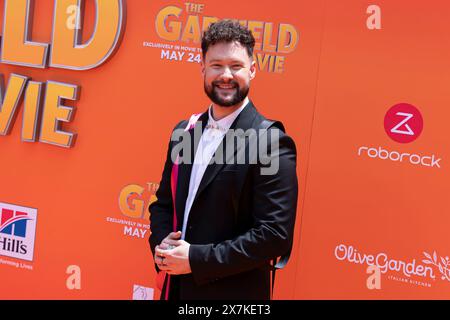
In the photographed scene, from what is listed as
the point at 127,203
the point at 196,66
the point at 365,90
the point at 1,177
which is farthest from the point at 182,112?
the point at 1,177

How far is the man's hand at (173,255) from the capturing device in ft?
6.91

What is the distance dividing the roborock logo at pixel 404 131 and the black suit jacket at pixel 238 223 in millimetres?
908

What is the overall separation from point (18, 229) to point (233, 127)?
2.06 m

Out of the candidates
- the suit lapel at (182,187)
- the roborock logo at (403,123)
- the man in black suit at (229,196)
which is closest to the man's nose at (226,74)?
the man in black suit at (229,196)

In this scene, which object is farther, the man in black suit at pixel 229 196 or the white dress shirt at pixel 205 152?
the white dress shirt at pixel 205 152

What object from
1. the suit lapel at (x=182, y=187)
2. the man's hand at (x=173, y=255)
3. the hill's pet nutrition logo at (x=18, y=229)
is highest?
the suit lapel at (x=182, y=187)

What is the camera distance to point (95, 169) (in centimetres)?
354

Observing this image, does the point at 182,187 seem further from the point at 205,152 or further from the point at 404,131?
the point at 404,131

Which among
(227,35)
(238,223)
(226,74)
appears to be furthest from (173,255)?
(227,35)

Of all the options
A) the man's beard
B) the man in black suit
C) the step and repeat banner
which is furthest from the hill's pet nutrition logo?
the man's beard

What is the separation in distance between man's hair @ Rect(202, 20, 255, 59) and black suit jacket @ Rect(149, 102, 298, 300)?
0.23 meters

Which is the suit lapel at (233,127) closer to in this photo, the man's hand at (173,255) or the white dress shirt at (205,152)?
the white dress shirt at (205,152)

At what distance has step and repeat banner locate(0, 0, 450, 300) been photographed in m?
2.88

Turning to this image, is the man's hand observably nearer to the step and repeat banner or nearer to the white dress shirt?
the white dress shirt
